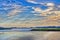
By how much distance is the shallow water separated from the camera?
124 cm

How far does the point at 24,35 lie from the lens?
1.26m

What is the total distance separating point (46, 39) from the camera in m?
1.24

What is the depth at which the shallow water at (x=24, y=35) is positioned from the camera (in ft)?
4.07

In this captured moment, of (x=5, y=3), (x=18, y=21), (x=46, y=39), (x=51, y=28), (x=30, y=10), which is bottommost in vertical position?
(x=46, y=39)

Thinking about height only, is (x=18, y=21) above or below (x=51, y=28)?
above

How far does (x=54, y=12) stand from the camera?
50.6 inches

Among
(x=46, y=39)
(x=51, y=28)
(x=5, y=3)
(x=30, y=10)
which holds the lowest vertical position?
(x=46, y=39)

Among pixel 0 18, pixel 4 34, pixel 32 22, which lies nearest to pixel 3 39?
pixel 4 34

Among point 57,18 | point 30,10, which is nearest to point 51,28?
point 57,18

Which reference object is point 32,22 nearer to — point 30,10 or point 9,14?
point 30,10

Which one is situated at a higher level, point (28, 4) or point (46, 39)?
point (28, 4)

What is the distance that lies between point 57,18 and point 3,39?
1.95 feet

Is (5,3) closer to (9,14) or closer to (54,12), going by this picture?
(9,14)

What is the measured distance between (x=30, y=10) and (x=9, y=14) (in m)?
0.23
